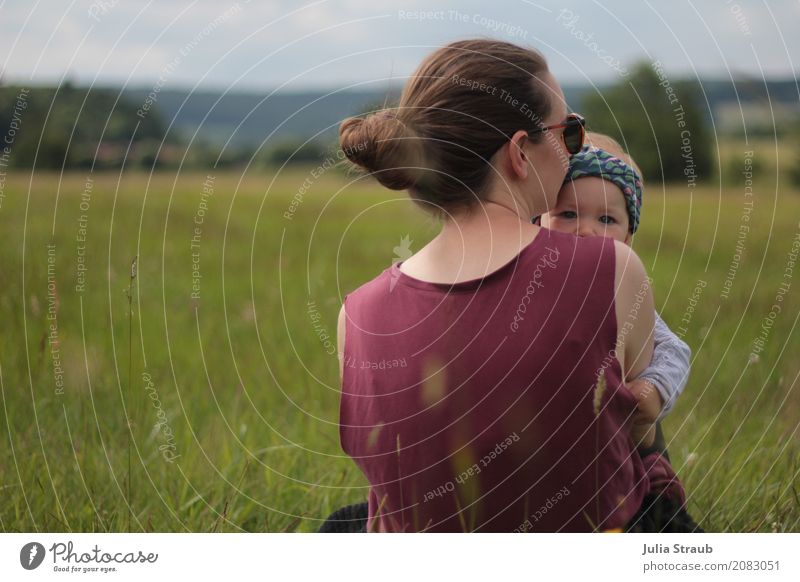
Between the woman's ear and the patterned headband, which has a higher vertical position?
the woman's ear

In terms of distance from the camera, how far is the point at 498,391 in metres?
1.76

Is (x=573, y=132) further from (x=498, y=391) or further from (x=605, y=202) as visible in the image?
(x=498, y=391)

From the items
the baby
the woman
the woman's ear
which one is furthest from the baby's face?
the woman's ear

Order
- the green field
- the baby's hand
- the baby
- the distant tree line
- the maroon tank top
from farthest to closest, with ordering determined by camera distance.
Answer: the distant tree line, the green field, the baby, the baby's hand, the maroon tank top

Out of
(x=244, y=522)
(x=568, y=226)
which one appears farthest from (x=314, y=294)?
(x=568, y=226)

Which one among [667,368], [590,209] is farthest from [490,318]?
[590,209]

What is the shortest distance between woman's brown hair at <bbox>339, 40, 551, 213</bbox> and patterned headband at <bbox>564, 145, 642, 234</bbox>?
0.35 metres

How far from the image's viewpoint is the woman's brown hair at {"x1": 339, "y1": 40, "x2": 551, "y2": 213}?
5.81 ft

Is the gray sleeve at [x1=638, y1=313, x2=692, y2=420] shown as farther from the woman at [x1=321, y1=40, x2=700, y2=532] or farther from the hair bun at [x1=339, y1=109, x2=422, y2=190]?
the hair bun at [x1=339, y1=109, x2=422, y2=190]

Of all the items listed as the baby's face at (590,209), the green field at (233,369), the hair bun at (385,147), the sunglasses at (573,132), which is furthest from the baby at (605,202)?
the hair bun at (385,147)

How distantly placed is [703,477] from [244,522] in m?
1.32

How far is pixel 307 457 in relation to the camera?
3.01m

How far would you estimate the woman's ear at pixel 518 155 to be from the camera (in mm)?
1812

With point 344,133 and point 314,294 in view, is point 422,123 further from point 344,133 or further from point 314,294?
point 314,294
